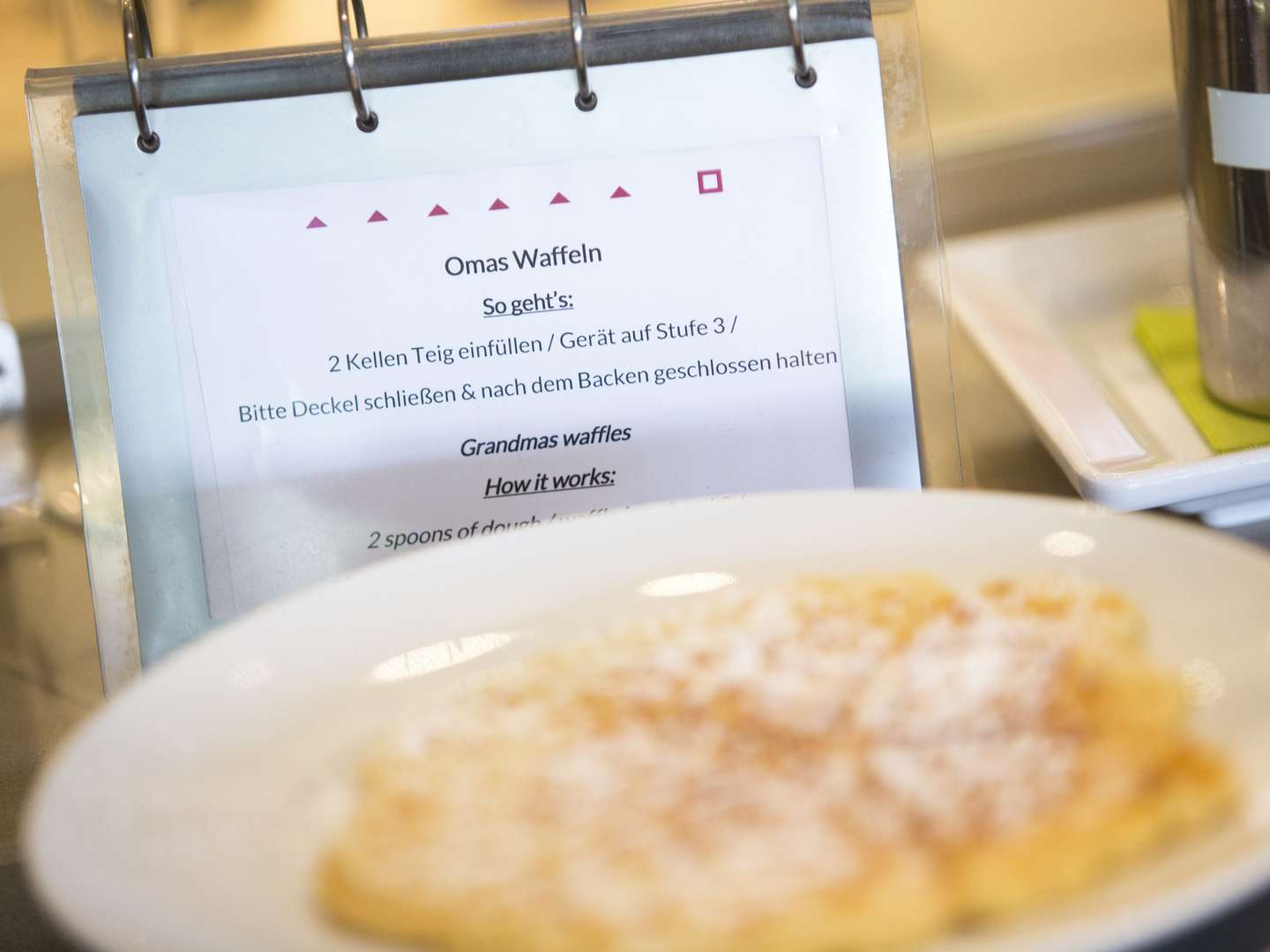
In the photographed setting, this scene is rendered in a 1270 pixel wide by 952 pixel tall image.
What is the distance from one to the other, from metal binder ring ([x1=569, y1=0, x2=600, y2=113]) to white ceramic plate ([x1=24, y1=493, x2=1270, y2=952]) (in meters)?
0.18

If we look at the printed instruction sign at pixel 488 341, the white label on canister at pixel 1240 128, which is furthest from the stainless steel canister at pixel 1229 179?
the printed instruction sign at pixel 488 341

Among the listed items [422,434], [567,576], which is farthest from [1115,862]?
[422,434]

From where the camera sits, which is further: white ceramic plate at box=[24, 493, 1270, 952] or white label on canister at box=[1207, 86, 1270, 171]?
white label on canister at box=[1207, 86, 1270, 171]

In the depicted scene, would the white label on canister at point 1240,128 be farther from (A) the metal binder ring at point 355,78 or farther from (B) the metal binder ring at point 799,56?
(A) the metal binder ring at point 355,78

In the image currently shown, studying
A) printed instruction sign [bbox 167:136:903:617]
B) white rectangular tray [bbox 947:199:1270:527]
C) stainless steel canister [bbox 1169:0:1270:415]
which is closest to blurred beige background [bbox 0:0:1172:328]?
white rectangular tray [bbox 947:199:1270:527]

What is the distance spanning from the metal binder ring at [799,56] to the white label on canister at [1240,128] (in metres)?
0.20

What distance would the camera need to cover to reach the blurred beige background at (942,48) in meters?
1.23

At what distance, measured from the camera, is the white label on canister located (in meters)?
0.59

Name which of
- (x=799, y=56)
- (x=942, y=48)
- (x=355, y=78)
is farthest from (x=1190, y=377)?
(x=942, y=48)

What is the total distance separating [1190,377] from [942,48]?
0.79m

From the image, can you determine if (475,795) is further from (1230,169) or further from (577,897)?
(1230,169)

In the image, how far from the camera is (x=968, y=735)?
1.07 ft

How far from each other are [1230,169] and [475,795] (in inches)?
18.3

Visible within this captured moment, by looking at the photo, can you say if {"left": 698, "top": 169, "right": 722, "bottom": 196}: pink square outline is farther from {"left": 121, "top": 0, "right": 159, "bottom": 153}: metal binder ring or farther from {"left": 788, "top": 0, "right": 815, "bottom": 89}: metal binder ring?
{"left": 121, "top": 0, "right": 159, "bottom": 153}: metal binder ring
